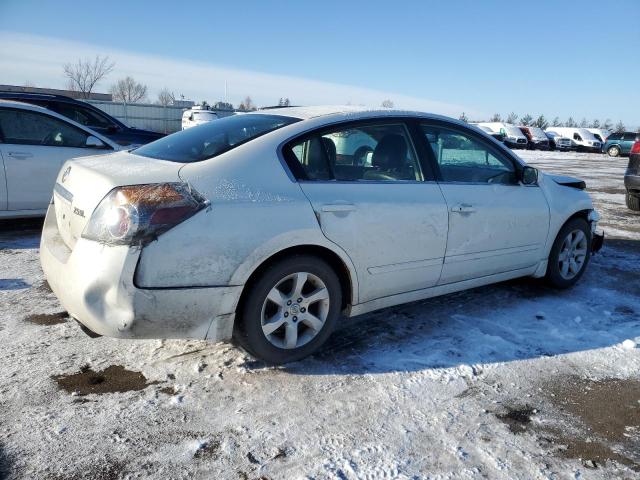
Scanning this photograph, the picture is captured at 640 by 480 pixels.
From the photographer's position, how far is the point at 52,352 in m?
3.34

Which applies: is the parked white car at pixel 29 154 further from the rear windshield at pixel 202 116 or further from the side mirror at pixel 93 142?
the rear windshield at pixel 202 116

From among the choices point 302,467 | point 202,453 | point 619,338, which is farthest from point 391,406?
point 619,338

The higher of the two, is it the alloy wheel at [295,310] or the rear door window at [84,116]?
the rear door window at [84,116]

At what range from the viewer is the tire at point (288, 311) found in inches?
120

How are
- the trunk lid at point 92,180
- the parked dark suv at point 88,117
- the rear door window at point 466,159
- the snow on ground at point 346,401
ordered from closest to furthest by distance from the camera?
the snow on ground at point 346,401
the trunk lid at point 92,180
the rear door window at point 466,159
the parked dark suv at point 88,117

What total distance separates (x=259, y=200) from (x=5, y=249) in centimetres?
399

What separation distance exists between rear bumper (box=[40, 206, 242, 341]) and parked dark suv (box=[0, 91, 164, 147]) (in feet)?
22.0

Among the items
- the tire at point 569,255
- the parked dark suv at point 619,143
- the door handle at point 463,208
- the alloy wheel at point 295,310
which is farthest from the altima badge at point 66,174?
the parked dark suv at point 619,143

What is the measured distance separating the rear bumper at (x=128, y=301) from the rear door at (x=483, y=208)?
1.72 m

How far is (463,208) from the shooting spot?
3.85 m

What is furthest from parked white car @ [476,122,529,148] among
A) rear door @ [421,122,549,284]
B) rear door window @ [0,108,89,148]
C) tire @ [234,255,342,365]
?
tire @ [234,255,342,365]

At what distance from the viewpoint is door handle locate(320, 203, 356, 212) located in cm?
321

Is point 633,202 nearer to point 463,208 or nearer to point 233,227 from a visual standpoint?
point 463,208

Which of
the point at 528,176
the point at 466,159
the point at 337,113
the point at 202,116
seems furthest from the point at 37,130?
the point at 202,116
